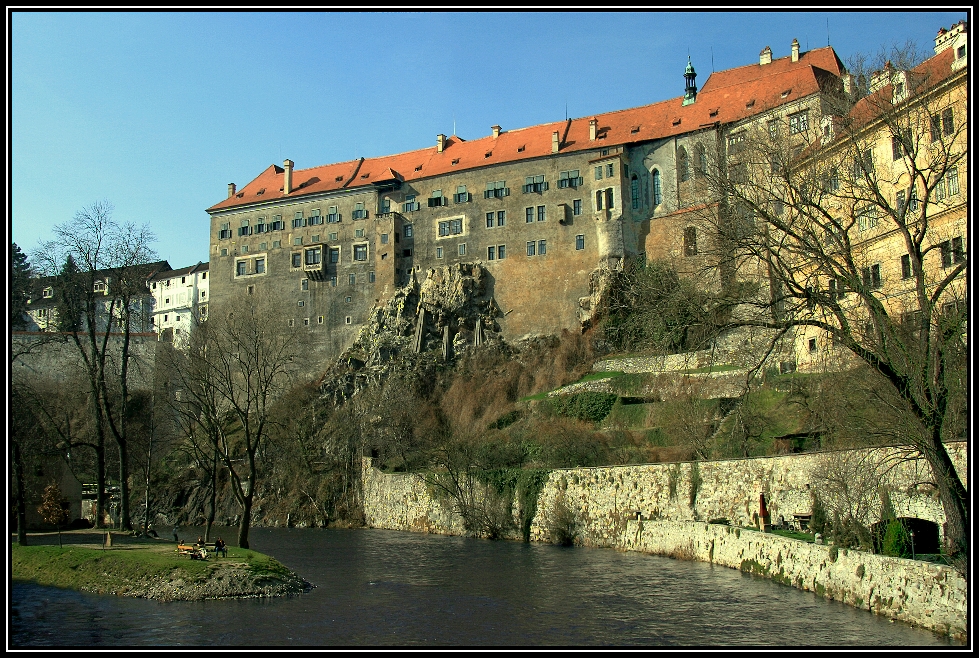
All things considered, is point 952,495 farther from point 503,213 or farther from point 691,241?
point 503,213

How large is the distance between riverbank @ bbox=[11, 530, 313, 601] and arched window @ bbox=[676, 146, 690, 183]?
138ft

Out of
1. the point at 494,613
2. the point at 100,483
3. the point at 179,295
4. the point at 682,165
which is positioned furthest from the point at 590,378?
the point at 179,295

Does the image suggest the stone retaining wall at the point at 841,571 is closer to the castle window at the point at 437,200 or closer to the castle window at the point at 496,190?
the castle window at the point at 496,190

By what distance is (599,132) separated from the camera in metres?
63.6

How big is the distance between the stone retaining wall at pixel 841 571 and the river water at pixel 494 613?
1.04 ft

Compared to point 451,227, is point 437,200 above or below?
above

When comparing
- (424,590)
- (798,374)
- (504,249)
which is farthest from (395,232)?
(424,590)

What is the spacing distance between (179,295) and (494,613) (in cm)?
7308

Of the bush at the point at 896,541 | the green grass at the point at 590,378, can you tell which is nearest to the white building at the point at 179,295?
the green grass at the point at 590,378

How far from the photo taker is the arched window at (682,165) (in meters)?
57.3

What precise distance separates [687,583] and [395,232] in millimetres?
48306

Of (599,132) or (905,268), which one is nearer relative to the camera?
(905,268)

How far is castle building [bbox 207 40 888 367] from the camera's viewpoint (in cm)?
5866

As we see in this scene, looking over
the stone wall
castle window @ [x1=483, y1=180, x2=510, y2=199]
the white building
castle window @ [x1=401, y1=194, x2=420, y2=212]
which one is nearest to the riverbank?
the stone wall
